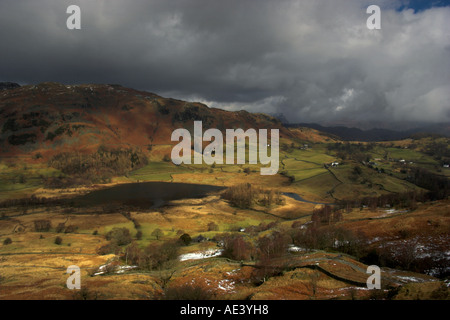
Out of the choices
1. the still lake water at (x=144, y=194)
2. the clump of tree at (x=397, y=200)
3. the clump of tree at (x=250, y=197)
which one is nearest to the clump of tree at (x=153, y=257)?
the still lake water at (x=144, y=194)

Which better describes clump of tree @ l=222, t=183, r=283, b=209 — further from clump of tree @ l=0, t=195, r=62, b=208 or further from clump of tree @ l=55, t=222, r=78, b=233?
clump of tree @ l=0, t=195, r=62, b=208

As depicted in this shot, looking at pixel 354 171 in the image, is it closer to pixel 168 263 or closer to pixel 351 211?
pixel 351 211

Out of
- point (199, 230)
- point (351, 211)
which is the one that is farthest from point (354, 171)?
point (199, 230)

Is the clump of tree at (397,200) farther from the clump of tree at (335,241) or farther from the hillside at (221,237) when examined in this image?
the clump of tree at (335,241)

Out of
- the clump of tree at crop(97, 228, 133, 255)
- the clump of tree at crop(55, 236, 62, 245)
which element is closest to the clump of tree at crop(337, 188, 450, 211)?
the clump of tree at crop(97, 228, 133, 255)

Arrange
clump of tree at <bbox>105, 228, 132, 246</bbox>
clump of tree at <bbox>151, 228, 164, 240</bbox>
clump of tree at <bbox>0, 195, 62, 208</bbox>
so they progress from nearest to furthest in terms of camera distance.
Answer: clump of tree at <bbox>105, 228, 132, 246</bbox> → clump of tree at <bbox>151, 228, 164, 240</bbox> → clump of tree at <bbox>0, 195, 62, 208</bbox>

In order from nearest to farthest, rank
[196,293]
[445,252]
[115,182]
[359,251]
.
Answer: [196,293] < [445,252] < [359,251] < [115,182]
